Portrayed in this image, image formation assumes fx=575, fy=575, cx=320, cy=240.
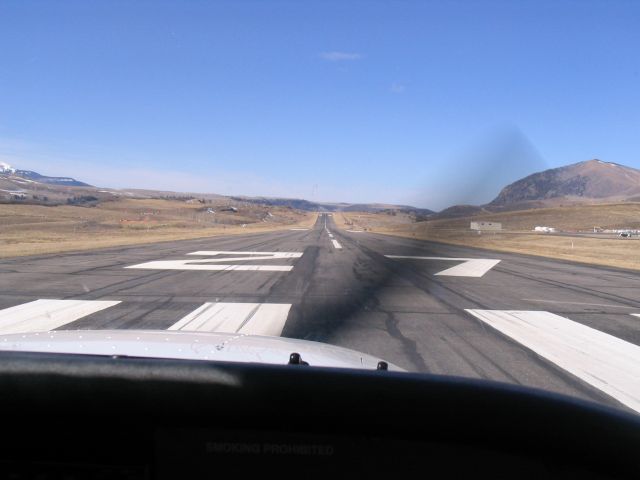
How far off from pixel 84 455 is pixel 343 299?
30.7 ft

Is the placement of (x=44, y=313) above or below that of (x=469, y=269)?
below

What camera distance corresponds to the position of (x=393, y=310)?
10156 millimetres

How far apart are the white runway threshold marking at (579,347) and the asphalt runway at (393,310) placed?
0.8 inches

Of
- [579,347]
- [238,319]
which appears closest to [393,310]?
[238,319]

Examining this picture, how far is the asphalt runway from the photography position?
257 inches

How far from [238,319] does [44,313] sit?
313cm

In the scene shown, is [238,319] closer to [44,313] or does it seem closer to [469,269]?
[44,313]

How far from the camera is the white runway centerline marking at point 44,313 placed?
805 cm

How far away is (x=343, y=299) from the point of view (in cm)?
1130

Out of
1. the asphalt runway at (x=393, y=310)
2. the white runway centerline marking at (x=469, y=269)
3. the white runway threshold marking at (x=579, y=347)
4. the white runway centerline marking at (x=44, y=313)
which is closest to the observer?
the white runway threshold marking at (x=579, y=347)

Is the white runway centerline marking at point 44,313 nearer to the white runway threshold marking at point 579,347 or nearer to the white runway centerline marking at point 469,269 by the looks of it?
the white runway threshold marking at point 579,347

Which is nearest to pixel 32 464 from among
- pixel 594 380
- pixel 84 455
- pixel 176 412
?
pixel 84 455

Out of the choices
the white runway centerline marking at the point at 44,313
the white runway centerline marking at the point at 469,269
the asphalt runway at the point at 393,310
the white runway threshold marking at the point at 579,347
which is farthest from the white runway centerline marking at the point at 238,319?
the white runway centerline marking at the point at 469,269

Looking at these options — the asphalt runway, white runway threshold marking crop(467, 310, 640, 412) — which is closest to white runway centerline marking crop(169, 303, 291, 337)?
the asphalt runway
